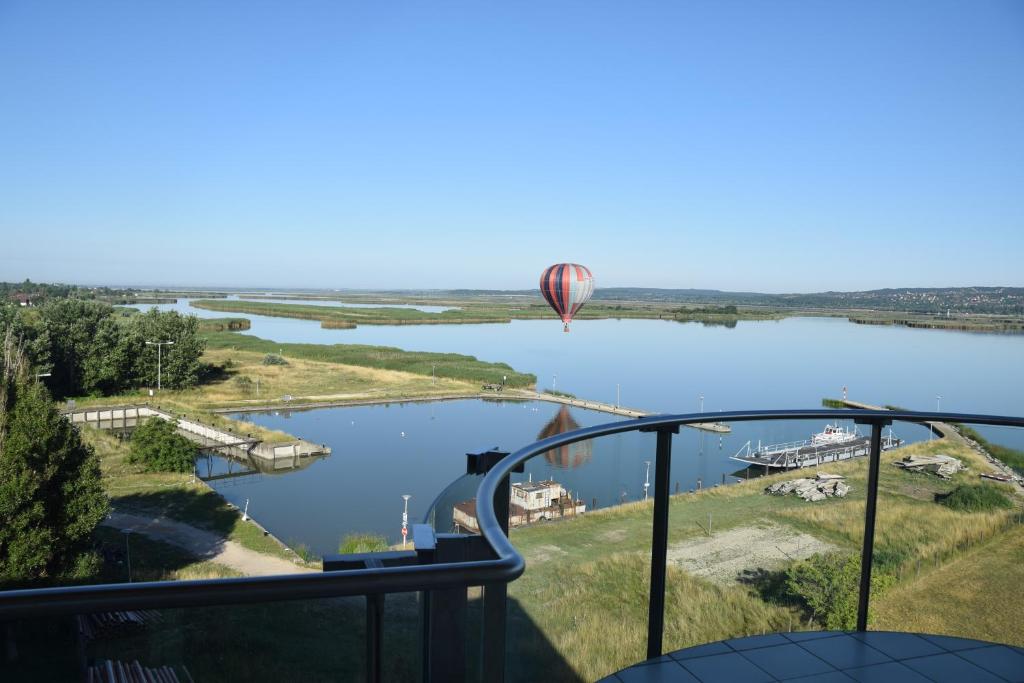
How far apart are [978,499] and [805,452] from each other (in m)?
0.62

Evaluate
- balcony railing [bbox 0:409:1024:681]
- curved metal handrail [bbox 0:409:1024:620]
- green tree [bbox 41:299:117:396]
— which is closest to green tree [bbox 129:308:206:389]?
green tree [bbox 41:299:117:396]

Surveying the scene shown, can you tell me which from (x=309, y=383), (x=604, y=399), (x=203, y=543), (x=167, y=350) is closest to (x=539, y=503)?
(x=203, y=543)

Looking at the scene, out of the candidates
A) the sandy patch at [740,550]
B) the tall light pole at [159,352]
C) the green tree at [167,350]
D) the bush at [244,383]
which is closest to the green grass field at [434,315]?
the bush at [244,383]

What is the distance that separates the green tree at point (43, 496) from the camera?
32.1 ft

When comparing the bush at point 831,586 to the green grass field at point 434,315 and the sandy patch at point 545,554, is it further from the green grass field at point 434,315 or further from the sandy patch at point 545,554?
the green grass field at point 434,315

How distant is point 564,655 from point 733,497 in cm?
92

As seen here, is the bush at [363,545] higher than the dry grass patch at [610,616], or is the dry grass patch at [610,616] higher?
the dry grass patch at [610,616]

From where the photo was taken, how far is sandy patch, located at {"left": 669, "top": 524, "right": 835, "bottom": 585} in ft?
7.05

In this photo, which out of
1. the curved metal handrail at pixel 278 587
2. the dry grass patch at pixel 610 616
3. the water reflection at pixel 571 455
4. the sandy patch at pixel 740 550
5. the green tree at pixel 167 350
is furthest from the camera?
the green tree at pixel 167 350

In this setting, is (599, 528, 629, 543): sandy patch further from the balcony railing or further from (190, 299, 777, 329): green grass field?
(190, 299, 777, 329): green grass field

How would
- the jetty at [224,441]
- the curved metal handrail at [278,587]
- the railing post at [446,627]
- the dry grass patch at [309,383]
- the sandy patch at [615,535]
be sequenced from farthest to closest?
the dry grass patch at [309,383] → the jetty at [224,441] → the sandy patch at [615,535] → the railing post at [446,627] → the curved metal handrail at [278,587]

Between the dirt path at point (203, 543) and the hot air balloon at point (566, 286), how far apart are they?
81.0 ft

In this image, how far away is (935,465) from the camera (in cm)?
253

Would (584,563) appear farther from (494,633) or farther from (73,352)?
(73,352)
